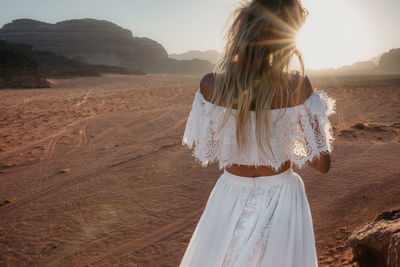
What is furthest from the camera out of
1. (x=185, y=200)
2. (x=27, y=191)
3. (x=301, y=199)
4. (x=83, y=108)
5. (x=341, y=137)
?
(x=83, y=108)

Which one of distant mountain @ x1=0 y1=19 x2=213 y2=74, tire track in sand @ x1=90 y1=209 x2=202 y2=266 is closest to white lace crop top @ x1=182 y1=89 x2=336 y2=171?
tire track in sand @ x1=90 y1=209 x2=202 y2=266

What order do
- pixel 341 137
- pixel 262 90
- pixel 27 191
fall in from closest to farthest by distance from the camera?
pixel 262 90 < pixel 27 191 < pixel 341 137

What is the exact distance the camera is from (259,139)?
132cm

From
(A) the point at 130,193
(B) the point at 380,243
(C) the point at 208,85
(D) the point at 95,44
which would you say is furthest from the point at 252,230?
(D) the point at 95,44

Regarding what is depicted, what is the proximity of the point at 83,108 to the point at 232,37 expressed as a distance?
13102 millimetres

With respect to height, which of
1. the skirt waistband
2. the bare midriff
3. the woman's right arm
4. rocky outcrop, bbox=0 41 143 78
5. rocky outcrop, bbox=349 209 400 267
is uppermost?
rocky outcrop, bbox=0 41 143 78

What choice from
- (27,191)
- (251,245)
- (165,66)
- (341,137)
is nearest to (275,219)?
(251,245)

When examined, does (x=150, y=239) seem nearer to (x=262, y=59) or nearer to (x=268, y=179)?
(x=268, y=179)

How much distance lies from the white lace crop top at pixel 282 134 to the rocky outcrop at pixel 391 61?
119450 mm

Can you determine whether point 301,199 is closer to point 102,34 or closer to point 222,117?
point 222,117

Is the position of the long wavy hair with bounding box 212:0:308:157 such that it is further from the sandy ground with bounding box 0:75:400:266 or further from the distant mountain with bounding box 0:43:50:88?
the distant mountain with bounding box 0:43:50:88

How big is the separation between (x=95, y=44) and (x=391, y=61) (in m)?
102

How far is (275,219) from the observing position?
4.66 ft

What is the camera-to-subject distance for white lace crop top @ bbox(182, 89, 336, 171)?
132 cm
